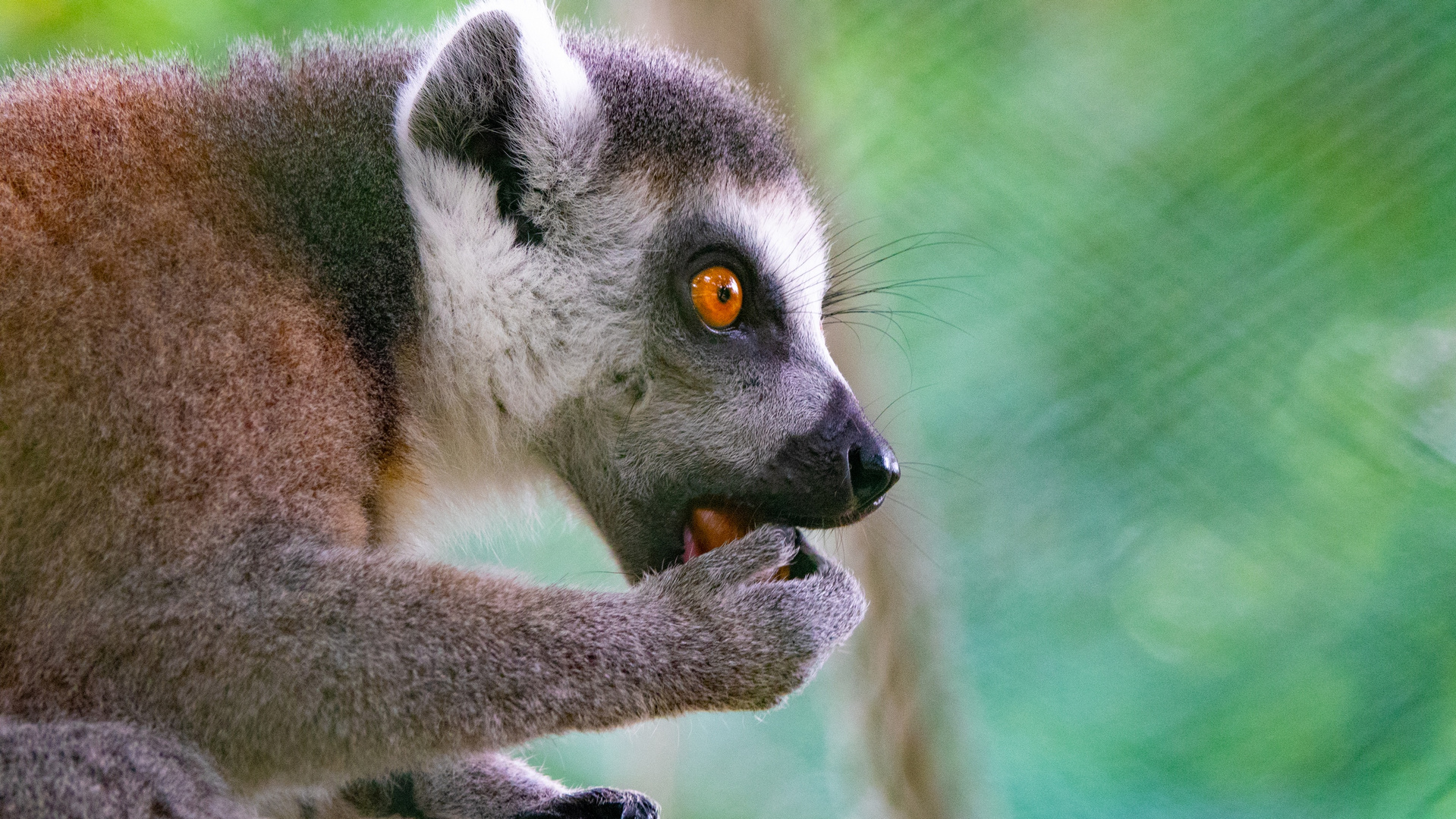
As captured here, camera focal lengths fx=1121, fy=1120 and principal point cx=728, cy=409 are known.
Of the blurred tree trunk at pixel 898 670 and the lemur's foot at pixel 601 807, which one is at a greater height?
the blurred tree trunk at pixel 898 670

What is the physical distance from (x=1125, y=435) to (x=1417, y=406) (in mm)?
630

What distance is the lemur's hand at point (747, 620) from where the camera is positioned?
149cm

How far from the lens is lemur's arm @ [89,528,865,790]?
1.32 metres

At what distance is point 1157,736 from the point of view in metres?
2.74

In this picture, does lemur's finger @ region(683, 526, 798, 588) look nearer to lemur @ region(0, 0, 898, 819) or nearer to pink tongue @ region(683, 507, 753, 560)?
lemur @ region(0, 0, 898, 819)

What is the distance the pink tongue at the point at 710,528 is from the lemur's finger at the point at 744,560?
7.0 inches

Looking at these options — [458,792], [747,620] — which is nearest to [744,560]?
[747,620]

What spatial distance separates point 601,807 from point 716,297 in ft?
2.76

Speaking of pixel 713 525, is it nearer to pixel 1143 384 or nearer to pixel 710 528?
pixel 710 528

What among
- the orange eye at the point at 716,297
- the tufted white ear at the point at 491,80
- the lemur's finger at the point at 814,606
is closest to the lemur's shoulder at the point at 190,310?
the tufted white ear at the point at 491,80

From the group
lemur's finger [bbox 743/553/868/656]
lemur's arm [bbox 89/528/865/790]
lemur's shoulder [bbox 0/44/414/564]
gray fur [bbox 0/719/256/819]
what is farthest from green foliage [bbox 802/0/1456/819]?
gray fur [bbox 0/719/256/819]

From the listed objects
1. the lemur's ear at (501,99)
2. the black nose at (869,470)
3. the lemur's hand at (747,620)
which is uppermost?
the lemur's ear at (501,99)

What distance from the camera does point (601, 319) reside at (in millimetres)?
1764

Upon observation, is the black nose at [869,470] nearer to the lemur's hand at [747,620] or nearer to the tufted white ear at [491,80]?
the lemur's hand at [747,620]
